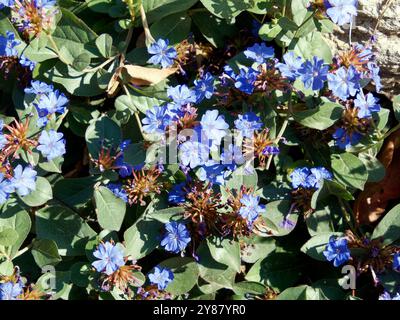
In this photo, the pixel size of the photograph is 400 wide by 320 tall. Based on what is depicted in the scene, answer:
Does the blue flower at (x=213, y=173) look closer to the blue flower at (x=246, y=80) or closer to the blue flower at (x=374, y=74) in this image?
the blue flower at (x=246, y=80)

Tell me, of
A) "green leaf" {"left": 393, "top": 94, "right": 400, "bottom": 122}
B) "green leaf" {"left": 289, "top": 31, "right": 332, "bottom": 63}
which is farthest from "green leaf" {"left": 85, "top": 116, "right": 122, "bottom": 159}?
"green leaf" {"left": 393, "top": 94, "right": 400, "bottom": 122}

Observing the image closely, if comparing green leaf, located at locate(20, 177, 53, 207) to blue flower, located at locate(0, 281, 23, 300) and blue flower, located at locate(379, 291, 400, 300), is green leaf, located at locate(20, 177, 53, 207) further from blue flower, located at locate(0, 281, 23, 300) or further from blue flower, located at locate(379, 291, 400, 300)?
blue flower, located at locate(379, 291, 400, 300)

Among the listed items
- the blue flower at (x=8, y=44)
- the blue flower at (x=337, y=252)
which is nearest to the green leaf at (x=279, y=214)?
the blue flower at (x=337, y=252)

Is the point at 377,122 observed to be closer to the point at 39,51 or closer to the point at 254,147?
the point at 254,147

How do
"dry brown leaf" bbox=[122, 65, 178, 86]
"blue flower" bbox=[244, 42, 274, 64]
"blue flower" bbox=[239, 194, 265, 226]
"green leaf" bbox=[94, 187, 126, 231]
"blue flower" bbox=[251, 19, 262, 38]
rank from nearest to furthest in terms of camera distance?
"blue flower" bbox=[239, 194, 265, 226] → "green leaf" bbox=[94, 187, 126, 231] → "blue flower" bbox=[244, 42, 274, 64] → "dry brown leaf" bbox=[122, 65, 178, 86] → "blue flower" bbox=[251, 19, 262, 38]

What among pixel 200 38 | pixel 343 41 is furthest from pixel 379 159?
pixel 200 38

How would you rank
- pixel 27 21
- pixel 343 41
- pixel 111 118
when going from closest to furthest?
1. pixel 27 21
2. pixel 111 118
3. pixel 343 41
